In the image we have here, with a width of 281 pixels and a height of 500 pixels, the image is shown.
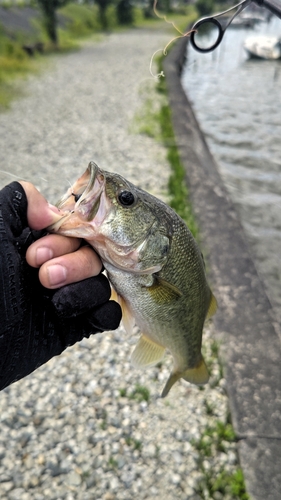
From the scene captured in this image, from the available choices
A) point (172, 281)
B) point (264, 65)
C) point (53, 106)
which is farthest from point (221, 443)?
point (264, 65)

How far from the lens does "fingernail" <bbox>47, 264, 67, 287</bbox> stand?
Answer: 1609 mm

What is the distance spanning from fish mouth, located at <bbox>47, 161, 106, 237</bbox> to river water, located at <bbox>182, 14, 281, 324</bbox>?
98cm

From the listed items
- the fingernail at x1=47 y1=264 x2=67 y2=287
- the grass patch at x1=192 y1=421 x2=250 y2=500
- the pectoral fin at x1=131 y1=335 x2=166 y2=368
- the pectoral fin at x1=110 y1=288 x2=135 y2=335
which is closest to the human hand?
the fingernail at x1=47 y1=264 x2=67 y2=287

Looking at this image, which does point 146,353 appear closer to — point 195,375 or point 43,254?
point 195,375

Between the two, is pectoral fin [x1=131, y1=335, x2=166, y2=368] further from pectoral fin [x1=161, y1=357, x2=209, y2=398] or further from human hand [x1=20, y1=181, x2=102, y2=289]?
human hand [x1=20, y1=181, x2=102, y2=289]

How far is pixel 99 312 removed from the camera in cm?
183

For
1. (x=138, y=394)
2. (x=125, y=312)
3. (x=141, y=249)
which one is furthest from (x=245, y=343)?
(x=141, y=249)

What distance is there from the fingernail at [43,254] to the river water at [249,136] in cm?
125

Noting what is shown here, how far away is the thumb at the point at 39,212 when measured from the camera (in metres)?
1.70

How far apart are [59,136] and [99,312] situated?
309 inches

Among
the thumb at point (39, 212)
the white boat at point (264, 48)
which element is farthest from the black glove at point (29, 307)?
the white boat at point (264, 48)

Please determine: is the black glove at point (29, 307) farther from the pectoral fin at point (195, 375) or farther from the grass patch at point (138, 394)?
the grass patch at point (138, 394)

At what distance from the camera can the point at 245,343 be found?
11.0 feet

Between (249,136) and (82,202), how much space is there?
975 centimetres
